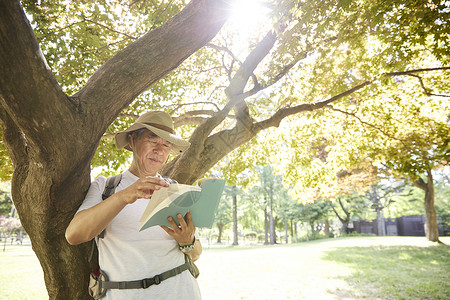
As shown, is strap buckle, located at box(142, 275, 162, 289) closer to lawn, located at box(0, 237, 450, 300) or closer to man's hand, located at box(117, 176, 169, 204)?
man's hand, located at box(117, 176, 169, 204)

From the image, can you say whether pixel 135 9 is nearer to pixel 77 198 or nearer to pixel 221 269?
pixel 77 198

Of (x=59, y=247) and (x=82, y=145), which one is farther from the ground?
(x=82, y=145)

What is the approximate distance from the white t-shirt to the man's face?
37cm

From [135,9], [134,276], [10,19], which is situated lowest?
[134,276]

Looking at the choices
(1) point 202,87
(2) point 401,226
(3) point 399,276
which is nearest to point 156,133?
(1) point 202,87

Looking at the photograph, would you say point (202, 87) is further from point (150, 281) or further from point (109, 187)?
point (150, 281)

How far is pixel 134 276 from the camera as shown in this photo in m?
1.91

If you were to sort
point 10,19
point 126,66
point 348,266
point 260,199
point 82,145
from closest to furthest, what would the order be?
point 10,19 → point 82,145 → point 126,66 → point 348,266 → point 260,199

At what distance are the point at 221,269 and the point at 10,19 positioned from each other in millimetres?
13270

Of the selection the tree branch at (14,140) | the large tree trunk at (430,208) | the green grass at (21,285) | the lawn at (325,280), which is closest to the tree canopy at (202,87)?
the tree branch at (14,140)

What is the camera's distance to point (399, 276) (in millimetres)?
9664

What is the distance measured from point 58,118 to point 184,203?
1383 millimetres

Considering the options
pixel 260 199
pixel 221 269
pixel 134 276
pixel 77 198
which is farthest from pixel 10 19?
pixel 260 199

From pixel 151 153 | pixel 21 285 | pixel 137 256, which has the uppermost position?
pixel 151 153
